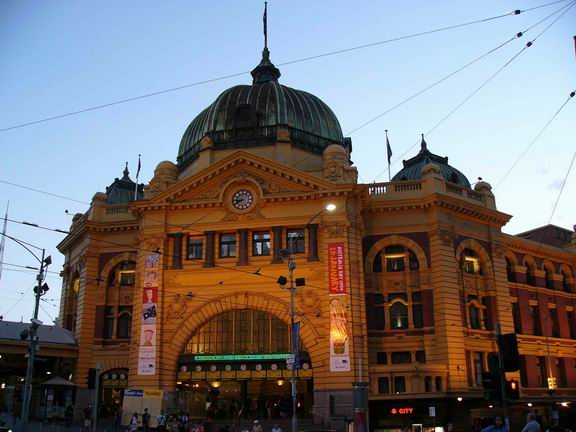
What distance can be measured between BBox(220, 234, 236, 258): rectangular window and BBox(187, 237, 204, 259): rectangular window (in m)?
1.64

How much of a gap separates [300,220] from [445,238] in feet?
37.9

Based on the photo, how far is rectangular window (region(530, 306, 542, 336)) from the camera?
57.1 meters

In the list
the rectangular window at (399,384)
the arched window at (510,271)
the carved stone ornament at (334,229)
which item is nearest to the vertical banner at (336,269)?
the carved stone ornament at (334,229)

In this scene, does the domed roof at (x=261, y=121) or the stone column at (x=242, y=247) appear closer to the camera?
the stone column at (x=242, y=247)

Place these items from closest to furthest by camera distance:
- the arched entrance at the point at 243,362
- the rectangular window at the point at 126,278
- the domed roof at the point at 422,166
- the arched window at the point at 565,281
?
the arched entrance at the point at 243,362
the rectangular window at the point at 126,278
the domed roof at the point at 422,166
the arched window at the point at 565,281

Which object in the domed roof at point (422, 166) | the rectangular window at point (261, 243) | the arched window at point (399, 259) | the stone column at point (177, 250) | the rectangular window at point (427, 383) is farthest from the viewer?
the domed roof at point (422, 166)

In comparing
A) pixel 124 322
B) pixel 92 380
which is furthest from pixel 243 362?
pixel 124 322

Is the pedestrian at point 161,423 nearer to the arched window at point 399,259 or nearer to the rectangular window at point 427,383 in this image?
the rectangular window at point 427,383

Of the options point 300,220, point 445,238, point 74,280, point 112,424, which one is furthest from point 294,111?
point 112,424

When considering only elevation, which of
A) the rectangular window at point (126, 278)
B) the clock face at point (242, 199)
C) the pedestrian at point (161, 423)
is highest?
the clock face at point (242, 199)

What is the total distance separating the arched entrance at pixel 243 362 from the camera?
4584cm

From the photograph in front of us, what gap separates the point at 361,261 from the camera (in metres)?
47.2

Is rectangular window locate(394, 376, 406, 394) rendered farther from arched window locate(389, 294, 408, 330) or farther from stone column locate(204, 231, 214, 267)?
stone column locate(204, 231, 214, 267)

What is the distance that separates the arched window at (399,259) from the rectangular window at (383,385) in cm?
864
